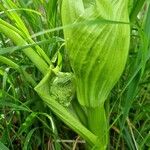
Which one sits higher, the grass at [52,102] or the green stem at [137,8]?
the green stem at [137,8]

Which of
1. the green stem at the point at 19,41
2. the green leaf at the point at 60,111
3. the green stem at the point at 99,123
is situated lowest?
the green stem at the point at 99,123

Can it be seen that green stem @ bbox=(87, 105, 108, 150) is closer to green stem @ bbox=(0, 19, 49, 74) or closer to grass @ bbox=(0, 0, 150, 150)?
grass @ bbox=(0, 0, 150, 150)

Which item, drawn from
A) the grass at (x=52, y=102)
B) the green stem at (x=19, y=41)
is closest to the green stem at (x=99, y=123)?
the grass at (x=52, y=102)

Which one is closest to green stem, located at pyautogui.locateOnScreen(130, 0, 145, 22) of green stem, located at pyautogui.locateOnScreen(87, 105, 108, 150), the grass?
the grass

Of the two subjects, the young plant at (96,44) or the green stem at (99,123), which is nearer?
the young plant at (96,44)

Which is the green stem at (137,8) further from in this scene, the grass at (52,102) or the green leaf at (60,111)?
the green leaf at (60,111)

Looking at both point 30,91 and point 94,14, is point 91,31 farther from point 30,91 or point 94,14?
point 30,91
